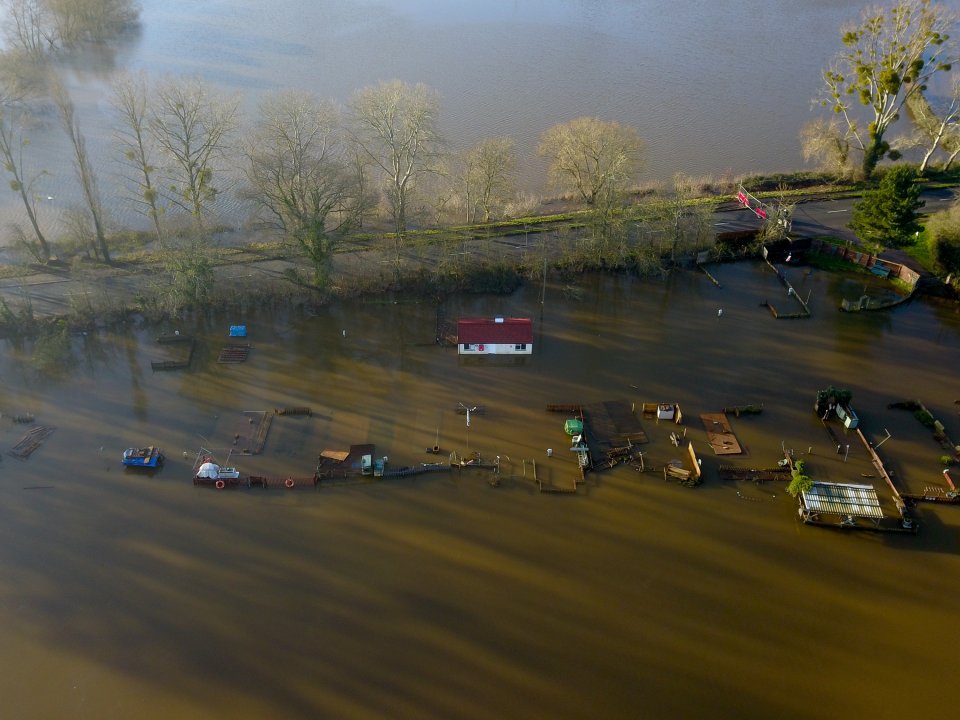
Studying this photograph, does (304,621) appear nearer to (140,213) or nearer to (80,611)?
(80,611)

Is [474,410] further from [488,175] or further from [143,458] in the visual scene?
[488,175]

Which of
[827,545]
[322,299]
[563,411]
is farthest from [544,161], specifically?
[827,545]

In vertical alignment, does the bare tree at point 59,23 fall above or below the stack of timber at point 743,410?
above

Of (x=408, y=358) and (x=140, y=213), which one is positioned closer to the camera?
(x=408, y=358)

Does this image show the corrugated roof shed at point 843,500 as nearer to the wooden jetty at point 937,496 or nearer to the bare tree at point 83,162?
the wooden jetty at point 937,496

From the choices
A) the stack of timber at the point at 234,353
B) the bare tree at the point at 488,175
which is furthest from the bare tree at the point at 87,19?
the stack of timber at the point at 234,353

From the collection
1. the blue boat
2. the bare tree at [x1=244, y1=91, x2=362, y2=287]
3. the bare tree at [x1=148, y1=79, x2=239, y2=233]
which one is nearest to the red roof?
the bare tree at [x1=244, y1=91, x2=362, y2=287]

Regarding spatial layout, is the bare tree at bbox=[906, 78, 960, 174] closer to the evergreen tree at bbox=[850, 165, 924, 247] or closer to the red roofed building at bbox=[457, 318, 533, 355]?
the evergreen tree at bbox=[850, 165, 924, 247]
